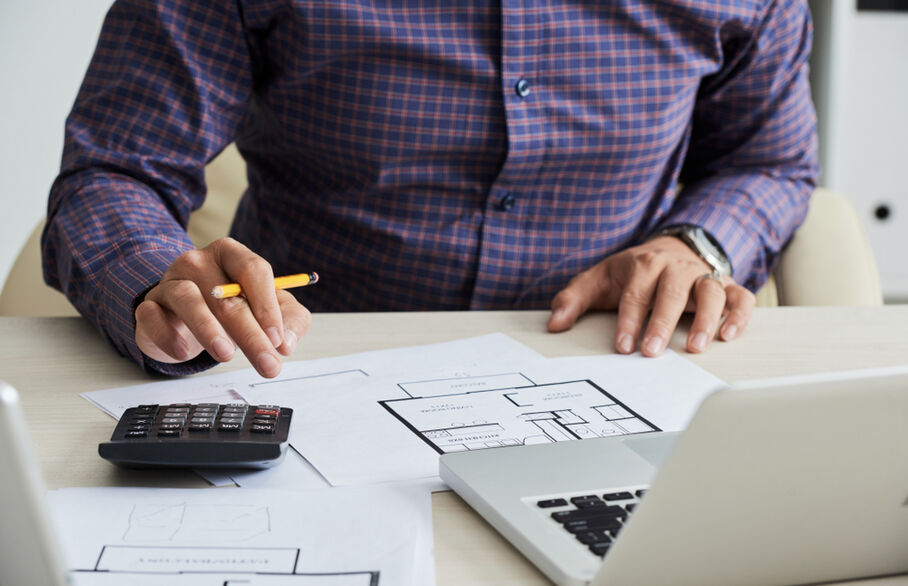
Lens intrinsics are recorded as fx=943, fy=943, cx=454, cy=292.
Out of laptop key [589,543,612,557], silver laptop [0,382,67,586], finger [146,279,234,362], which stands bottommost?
laptop key [589,543,612,557]

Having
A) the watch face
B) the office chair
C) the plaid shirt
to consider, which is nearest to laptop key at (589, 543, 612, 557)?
the plaid shirt

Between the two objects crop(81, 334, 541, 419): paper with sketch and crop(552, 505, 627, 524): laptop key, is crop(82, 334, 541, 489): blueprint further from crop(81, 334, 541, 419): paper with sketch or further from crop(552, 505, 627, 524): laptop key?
crop(552, 505, 627, 524): laptop key

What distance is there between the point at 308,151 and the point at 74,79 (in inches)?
45.8

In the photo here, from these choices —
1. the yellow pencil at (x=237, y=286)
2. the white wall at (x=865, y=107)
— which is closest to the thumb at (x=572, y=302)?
the yellow pencil at (x=237, y=286)

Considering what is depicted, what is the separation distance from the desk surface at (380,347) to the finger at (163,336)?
33mm

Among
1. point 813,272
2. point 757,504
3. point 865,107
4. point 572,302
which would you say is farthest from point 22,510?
point 865,107

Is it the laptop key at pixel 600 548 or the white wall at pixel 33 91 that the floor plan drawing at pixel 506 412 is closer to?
the laptop key at pixel 600 548

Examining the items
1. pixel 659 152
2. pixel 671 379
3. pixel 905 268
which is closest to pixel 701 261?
pixel 659 152

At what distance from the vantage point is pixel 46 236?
0.87 m

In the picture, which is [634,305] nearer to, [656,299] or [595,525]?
[656,299]

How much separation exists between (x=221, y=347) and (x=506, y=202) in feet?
1.53

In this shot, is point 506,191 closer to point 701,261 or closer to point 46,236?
point 701,261

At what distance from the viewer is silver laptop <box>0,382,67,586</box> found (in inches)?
11.1

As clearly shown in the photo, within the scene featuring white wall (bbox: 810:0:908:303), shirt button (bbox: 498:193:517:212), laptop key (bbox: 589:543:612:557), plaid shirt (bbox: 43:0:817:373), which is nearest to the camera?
laptop key (bbox: 589:543:612:557)
